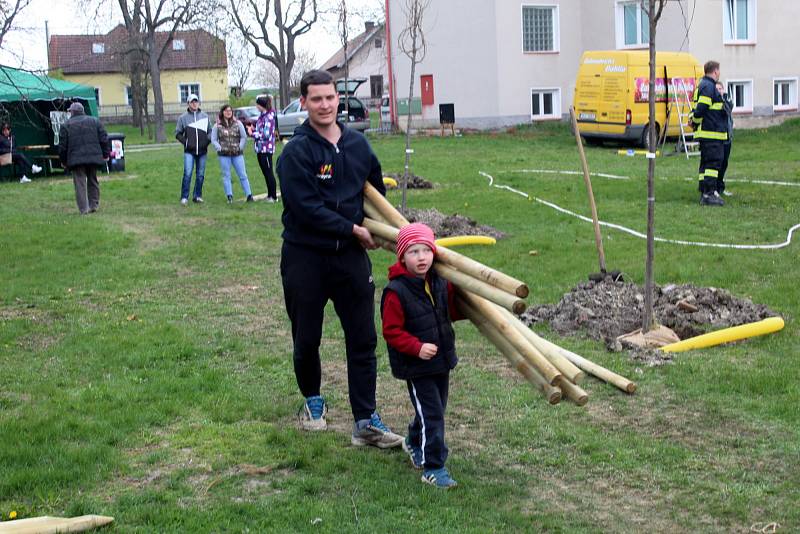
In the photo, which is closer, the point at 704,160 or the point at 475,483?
the point at 475,483

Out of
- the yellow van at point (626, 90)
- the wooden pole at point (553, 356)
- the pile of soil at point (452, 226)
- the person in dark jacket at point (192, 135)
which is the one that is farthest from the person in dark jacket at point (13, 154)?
the wooden pole at point (553, 356)

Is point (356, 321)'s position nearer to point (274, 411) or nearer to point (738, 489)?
point (274, 411)

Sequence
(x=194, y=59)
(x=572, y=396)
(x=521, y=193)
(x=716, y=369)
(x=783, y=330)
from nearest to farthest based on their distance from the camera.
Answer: (x=572, y=396) → (x=716, y=369) → (x=783, y=330) → (x=521, y=193) → (x=194, y=59)

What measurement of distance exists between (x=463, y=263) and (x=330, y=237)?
95cm

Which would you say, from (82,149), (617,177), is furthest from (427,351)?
Answer: (617,177)

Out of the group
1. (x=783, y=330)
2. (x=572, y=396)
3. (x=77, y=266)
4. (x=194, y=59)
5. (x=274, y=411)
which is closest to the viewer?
(x=572, y=396)

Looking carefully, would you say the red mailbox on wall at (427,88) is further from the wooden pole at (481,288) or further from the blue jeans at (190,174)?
the wooden pole at (481,288)

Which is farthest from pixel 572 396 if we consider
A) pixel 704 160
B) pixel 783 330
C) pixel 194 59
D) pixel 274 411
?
pixel 194 59

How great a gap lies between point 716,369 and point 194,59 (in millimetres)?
77572

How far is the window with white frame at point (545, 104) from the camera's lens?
3725cm

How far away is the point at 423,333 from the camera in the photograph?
5.10m

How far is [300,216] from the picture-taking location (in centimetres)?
552

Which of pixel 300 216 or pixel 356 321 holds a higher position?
pixel 300 216

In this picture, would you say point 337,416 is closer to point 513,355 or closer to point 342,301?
point 342,301
